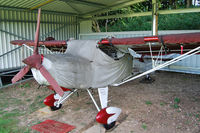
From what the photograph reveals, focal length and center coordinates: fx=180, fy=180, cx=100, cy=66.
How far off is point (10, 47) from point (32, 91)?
8.73ft

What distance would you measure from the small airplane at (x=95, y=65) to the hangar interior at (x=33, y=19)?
3.52m

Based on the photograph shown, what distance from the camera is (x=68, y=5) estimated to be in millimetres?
9359

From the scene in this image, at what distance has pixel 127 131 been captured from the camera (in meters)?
3.97

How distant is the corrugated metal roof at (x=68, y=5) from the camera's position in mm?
7704

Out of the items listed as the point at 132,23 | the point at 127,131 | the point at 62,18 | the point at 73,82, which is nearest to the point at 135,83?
the point at 127,131

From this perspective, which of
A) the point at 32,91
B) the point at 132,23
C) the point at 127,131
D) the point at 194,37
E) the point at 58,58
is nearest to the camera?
the point at 194,37

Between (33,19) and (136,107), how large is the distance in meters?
6.92

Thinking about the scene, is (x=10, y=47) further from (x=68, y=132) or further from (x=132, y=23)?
(x=132, y=23)

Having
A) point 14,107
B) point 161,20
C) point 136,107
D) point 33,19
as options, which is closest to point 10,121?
point 14,107

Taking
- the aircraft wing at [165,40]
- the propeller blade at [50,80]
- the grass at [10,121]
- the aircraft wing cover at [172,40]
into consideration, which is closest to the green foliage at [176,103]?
the aircraft wing at [165,40]

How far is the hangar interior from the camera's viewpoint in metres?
7.96

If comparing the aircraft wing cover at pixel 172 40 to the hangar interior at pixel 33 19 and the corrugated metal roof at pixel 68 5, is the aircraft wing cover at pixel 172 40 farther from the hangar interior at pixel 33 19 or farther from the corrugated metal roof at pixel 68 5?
the corrugated metal roof at pixel 68 5

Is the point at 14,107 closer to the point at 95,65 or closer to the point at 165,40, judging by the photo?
the point at 95,65

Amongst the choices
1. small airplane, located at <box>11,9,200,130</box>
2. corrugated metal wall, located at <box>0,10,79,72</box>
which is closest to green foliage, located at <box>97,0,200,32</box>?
corrugated metal wall, located at <box>0,10,79,72</box>
